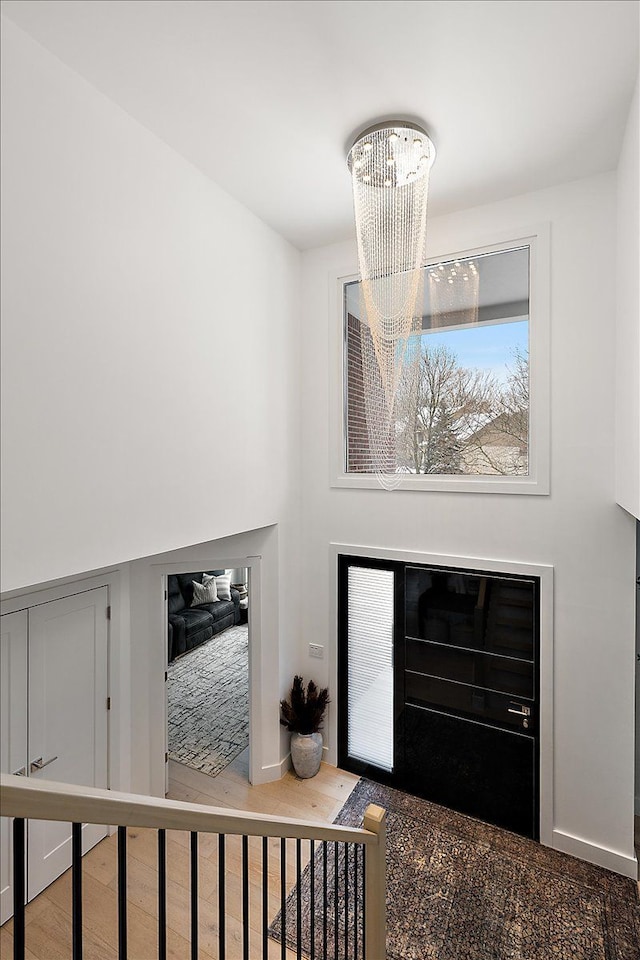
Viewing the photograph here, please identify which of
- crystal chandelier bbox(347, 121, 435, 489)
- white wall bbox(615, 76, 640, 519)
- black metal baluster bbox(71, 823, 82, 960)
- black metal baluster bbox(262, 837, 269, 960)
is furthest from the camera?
crystal chandelier bbox(347, 121, 435, 489)

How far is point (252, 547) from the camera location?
348 centimetres

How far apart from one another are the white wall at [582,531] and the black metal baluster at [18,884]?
9.25 ft

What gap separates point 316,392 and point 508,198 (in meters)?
1.71

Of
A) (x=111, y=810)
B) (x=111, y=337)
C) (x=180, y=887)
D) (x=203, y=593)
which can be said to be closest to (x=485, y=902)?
(x=180, y=887)

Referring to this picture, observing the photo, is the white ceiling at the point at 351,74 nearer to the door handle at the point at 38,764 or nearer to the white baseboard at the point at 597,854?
the door handle at the point at 38,764

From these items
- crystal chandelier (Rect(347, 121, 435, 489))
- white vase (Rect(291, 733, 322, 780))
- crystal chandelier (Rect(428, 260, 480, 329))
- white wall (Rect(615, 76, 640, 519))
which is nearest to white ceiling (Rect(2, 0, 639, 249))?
crystal chandelier (Rect(347, 121, 435, 489))

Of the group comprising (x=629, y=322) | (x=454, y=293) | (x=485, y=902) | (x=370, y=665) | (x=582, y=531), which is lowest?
(x=485, y=902)

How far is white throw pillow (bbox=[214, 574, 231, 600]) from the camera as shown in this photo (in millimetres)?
7434

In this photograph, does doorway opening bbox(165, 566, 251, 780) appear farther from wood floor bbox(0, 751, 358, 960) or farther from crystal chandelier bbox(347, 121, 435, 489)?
crystal chandelier bbox(347, 121, 435, 489)

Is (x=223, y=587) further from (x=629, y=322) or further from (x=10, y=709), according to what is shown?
(x=629, y=322)

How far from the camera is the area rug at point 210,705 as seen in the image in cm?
405

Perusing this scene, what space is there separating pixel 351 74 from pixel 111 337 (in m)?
1.45

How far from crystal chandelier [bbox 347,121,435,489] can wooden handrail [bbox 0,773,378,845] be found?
7.44ft

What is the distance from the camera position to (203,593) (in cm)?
709
